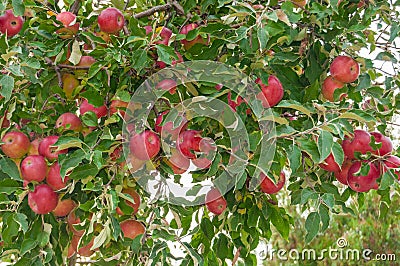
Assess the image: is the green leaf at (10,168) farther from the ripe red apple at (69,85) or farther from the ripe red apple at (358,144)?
the ripe red apple at (358,144)

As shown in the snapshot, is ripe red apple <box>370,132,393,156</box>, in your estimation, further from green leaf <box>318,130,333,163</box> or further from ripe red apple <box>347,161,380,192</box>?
green leaf <box>318,130,333,163</box>

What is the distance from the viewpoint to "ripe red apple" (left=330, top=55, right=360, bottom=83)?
2.87ft

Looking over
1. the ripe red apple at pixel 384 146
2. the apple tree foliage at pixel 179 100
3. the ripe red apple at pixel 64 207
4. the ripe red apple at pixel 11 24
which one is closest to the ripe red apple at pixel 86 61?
the apple tree foliage at pixel 179 100

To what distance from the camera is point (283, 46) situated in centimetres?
95

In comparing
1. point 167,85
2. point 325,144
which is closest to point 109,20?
point 167,85

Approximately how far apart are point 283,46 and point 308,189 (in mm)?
245

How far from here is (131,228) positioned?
93 centimetres

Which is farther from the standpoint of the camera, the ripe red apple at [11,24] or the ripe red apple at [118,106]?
the ripe red apple at [11,24]

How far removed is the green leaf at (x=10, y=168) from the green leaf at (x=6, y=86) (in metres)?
0.13

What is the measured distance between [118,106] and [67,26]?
0.59ft

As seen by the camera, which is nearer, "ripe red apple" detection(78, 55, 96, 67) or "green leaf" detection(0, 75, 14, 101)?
"green leaf" detection(0, 75, 14, 101)

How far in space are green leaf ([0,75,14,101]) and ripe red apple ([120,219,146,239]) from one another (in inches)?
11.1

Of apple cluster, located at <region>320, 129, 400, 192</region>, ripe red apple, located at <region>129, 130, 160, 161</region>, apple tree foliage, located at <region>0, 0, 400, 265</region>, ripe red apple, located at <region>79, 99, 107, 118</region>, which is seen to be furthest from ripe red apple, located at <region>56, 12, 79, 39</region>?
apple cluster, located at <region>320, 129, 400, 192</region>

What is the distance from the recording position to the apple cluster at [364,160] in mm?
871
